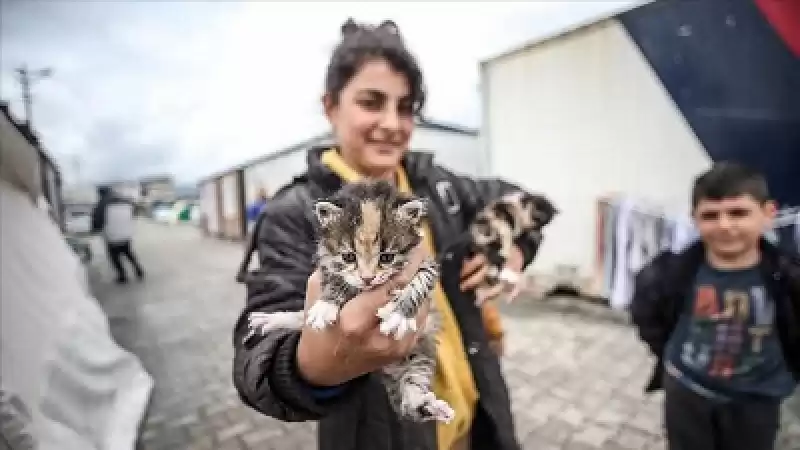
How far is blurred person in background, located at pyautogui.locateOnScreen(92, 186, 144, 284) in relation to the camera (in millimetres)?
6879

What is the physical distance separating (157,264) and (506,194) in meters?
8.95

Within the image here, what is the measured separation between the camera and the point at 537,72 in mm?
5430

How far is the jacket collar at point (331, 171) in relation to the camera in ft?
3.91

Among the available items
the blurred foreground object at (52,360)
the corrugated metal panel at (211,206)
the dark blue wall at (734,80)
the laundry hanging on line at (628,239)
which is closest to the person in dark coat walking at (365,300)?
the blurred foreground object at (52,360)

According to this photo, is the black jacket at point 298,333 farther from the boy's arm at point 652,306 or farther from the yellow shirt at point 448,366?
the boy's arm at point 652,306

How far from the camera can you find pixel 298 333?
38.0 inches

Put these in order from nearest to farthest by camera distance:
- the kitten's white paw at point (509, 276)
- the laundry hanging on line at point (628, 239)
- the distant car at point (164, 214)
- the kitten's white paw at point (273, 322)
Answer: the kitten's white paw at point (273, 322) < the kitten's white paw at point (509, 276) < the laundry hanging on line at point (628, 239) < the distant car at point (164, 214)

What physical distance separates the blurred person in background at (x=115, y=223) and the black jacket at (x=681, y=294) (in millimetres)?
6695

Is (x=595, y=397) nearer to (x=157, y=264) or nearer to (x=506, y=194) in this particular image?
(x=506, y=194)

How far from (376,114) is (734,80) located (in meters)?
3.41

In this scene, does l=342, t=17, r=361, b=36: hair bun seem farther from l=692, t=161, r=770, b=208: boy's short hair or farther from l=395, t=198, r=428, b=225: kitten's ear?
l=692, t=161, r=770, b=208: boy's short hair

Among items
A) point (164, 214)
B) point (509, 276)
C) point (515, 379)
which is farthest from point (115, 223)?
point (509, 276)

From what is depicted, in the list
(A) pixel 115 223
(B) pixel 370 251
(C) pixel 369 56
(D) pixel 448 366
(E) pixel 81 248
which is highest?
(C) pixel 369 56

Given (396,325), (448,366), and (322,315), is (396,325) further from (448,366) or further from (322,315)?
(448,366)
